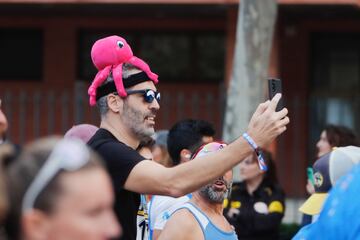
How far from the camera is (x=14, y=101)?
49.2 feet

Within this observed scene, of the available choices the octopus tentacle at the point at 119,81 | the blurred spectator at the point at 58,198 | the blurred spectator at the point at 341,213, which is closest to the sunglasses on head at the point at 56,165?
the blurred spectator at the point at 58,198

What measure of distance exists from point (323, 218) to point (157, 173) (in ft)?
2.84

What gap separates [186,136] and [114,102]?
2.10 meters

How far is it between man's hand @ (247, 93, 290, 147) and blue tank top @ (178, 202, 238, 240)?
110cm

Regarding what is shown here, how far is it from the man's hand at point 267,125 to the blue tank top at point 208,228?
1.10 meters

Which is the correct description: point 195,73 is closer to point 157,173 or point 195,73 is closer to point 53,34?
point 53,34

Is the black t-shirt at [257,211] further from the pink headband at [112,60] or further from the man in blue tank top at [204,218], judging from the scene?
the pink headband at [112,60]

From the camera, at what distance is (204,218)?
15.7ft

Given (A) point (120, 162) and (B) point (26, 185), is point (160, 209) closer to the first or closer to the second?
(A) point (120, 162)

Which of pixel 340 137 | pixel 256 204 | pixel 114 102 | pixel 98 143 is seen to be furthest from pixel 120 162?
pixel 256 204

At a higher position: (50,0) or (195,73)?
(50,0)

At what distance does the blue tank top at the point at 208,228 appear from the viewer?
4.70 m

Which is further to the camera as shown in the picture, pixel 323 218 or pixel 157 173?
pixel 157 173

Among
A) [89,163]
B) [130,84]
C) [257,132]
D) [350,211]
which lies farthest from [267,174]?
[89,163]
